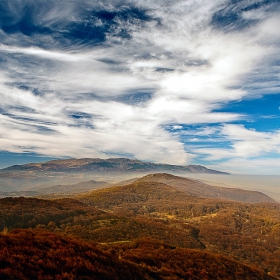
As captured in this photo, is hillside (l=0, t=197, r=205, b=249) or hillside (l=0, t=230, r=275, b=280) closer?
hillside (l=0, t=230, r=275, b=280)

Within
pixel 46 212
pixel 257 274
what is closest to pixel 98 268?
pixel 257 274

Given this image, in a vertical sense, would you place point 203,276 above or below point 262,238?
above

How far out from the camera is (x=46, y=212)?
115688 millimetres

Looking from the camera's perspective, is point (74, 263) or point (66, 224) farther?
point (66, 224)

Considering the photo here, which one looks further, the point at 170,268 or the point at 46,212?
the point at 46,212

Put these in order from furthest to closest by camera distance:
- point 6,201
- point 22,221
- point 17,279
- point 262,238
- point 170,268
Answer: point 262,238 < point 6,201 < point 22,221 < point 170,268 < point 17,279

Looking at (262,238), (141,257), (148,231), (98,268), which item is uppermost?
(98,268)

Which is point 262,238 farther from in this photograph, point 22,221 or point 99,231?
point 22,221

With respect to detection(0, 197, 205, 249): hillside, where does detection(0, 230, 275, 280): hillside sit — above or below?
above

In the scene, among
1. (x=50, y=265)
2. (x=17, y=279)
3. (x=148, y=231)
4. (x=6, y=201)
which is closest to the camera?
(x=17, y=279)

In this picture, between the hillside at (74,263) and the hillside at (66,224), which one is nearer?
the hillside at (74,263)

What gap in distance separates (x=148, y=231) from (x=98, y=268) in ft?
327

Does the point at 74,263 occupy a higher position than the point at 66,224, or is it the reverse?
the point at 74,263

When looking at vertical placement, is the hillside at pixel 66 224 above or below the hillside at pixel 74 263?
below
